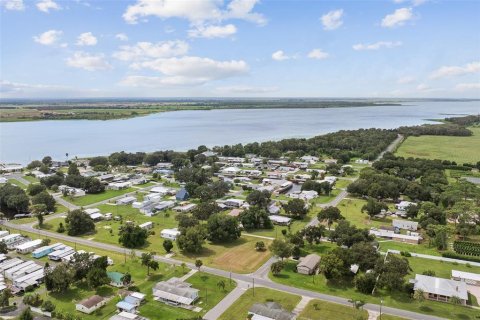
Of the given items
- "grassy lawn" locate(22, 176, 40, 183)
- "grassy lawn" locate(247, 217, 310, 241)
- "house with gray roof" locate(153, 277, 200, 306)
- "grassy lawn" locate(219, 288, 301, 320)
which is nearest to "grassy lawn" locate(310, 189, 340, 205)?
"grassy lawn" locate(247, 217, 310, 241)

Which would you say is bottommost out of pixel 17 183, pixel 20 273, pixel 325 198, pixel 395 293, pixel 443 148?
pixel 395 293

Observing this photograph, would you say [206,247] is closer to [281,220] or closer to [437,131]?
[281,220]

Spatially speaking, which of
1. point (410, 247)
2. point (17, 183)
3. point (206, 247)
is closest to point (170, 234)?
point (206, 247)

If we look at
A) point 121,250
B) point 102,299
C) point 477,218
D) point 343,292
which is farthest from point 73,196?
point 477,218

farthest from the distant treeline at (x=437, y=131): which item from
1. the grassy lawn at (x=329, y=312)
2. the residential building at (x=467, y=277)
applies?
the grassy lawn at (x=329, y=312)

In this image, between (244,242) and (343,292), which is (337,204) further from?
(343,292)

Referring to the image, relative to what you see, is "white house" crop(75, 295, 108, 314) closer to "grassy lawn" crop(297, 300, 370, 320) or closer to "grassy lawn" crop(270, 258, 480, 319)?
"grassy lawn" crop(270, 258, 480, 319)
